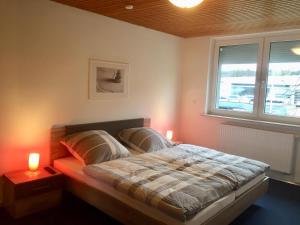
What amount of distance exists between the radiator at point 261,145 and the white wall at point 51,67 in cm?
151

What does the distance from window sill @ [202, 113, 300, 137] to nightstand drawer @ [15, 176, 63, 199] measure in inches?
106

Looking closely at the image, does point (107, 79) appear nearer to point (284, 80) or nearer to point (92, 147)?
point (92, 147)

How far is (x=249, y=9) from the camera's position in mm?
2947

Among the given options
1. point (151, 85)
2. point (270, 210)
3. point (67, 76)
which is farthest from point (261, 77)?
point (67, 76)

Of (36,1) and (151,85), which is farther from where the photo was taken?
(151,85)

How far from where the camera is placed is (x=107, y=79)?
11.9 ft

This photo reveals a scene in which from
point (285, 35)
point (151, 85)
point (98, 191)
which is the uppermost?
point (285, 35)

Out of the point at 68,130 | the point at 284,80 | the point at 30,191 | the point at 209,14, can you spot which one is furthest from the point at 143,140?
the point at 284,80

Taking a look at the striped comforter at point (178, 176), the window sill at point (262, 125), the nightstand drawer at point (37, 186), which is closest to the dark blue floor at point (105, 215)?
the nightstand drawer at point (37, 186)

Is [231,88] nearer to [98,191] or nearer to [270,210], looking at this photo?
[270,210]

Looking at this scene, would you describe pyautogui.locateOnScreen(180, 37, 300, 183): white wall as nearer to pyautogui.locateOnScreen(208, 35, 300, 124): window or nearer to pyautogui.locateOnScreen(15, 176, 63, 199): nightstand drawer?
pyautogui.locateOnScreen(208, 35, 300, 124): window

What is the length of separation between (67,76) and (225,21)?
211 centimetres

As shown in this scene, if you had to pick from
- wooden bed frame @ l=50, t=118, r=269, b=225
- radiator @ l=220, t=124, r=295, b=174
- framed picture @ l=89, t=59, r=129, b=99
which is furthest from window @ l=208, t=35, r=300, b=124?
framed picture @ l=89, t=59, r=129, b=99

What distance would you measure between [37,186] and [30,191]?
0.25 feet
